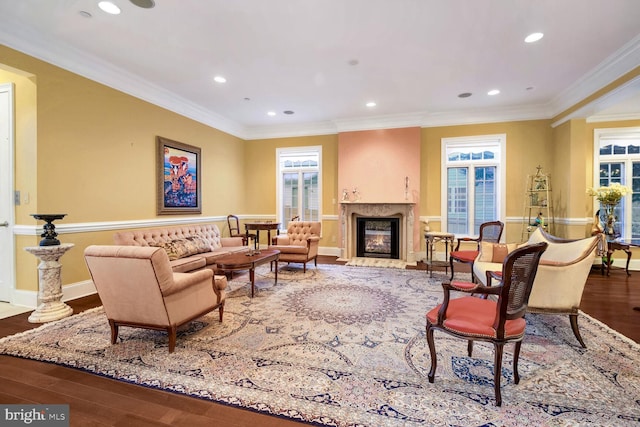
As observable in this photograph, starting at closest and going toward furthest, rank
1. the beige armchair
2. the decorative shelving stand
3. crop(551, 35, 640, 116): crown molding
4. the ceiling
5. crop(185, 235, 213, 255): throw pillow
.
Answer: the beige armchair
the ceiling
crop(551, 35, 640, 116): crown molding
crop(185, 235, 213, 255): throw pillow
the decorative shelving stand

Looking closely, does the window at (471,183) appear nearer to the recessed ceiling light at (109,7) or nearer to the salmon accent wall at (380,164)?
the salmon accent wall at (380,164)

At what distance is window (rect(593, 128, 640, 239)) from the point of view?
583 cm

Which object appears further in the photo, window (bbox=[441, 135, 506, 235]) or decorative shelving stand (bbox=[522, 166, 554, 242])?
window (bbox=[441, 135, 506, 235])

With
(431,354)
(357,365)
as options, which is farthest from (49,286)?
(431,354)

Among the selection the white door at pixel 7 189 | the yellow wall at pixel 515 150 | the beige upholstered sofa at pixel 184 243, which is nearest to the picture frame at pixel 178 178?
the beige upholstered sofa at pixel 184 243

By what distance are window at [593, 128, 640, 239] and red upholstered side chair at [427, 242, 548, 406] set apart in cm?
579

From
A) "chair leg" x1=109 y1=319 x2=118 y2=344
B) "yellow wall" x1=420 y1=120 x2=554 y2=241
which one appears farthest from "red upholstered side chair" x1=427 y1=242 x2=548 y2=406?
"yellow wall" x1=420 y1=120 x2=554 y2=241

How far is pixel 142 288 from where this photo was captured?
2.44 m

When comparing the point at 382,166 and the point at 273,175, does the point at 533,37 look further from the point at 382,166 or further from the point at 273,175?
the point at 273,175

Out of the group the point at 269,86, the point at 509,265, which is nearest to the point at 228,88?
the point at 269,86

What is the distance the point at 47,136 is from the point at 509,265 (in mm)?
5168

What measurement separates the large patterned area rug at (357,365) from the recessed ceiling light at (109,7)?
336cm

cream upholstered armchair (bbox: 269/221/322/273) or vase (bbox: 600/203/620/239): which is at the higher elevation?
vase (bbox: 600/203/620/239)

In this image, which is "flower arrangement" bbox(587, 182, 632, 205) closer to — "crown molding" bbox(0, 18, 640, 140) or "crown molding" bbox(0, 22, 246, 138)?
"crown molding" bbox(0, 18, 640, 140)
